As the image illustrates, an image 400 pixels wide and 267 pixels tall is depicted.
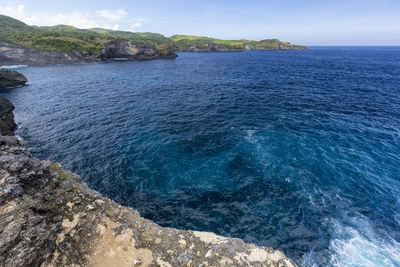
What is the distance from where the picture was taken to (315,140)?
27.5 meters

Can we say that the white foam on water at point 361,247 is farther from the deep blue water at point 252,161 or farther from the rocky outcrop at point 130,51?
the rocky outcrop at point 130,51

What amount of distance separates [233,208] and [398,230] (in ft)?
48.6

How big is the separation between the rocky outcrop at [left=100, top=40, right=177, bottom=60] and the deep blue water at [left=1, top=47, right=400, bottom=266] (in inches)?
3856

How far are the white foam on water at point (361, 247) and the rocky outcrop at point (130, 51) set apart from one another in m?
152

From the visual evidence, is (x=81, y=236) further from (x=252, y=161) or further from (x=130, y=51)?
(x=130, y=51)

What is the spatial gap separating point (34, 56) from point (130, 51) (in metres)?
58.0

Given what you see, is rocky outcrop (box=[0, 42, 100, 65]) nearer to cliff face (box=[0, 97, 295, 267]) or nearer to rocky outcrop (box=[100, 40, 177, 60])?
rocky outcrop (box=[100, 40, 177, 60])

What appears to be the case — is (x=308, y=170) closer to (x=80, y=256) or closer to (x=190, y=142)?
(x=190, y=142)

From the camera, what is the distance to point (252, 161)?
23.6 metres

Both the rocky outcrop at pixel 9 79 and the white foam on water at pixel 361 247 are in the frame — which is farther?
the rocky outcrop at pixel 9 79

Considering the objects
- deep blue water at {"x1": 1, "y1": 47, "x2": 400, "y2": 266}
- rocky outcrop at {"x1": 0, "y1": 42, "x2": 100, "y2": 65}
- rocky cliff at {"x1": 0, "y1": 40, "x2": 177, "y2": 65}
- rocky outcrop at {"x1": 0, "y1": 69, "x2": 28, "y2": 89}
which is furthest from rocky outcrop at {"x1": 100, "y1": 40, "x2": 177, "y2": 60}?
deep blue water at {"x1": 1, "y1": 47, "x2": 400, "y2": 266}

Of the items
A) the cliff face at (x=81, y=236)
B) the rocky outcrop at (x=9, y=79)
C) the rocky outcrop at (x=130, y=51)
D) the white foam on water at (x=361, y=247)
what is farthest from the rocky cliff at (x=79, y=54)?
the white foam on water at (x=361, y=247)

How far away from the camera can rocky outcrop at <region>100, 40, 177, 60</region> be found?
417 feet

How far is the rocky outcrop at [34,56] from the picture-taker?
95562mm
